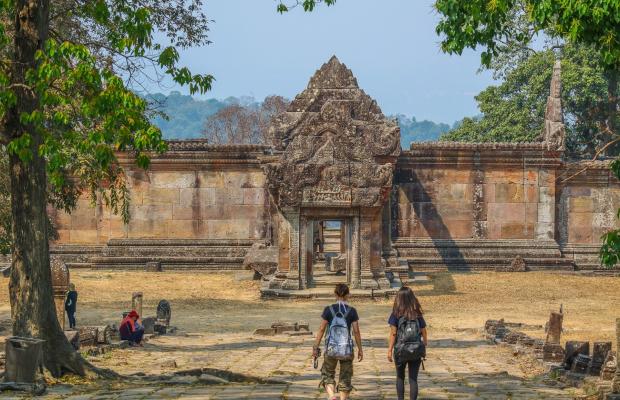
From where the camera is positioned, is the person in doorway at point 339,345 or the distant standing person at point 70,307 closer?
the person in doorway at point 339,345

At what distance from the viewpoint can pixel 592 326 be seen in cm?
2334

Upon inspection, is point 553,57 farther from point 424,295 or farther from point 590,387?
point 590,387

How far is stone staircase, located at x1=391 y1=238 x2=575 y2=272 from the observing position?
34.9 metres

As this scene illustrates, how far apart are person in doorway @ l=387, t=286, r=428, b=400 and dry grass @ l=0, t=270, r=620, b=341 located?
932 cm

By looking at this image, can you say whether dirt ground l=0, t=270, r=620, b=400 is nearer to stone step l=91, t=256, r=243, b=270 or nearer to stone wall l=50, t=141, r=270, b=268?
stone step l=91, t=256, r=243, b=270

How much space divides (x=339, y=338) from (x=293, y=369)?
4.69 metres

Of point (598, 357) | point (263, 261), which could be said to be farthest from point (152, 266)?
point (598, 357)

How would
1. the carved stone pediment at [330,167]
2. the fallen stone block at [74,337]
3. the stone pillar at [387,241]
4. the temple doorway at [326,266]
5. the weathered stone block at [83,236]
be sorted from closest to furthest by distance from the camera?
the fallen stone block at [74,337]
the carved stone pediment at [330,167]
the temple doorway at [326,266]
the stone pillar at [387,241]
the weathered stone block at [83,236]

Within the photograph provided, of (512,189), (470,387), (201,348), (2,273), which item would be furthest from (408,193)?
(470,387)

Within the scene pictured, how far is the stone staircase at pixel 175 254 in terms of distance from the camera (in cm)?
3559

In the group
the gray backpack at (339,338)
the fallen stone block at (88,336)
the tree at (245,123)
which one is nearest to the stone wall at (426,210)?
the fallen stone block at (88,336)

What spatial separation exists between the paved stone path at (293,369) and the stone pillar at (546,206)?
13.4 meters

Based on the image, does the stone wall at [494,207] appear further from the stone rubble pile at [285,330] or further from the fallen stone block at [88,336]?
the fallen stone block at [88,336]

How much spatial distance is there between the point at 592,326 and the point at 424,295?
6.73 m
